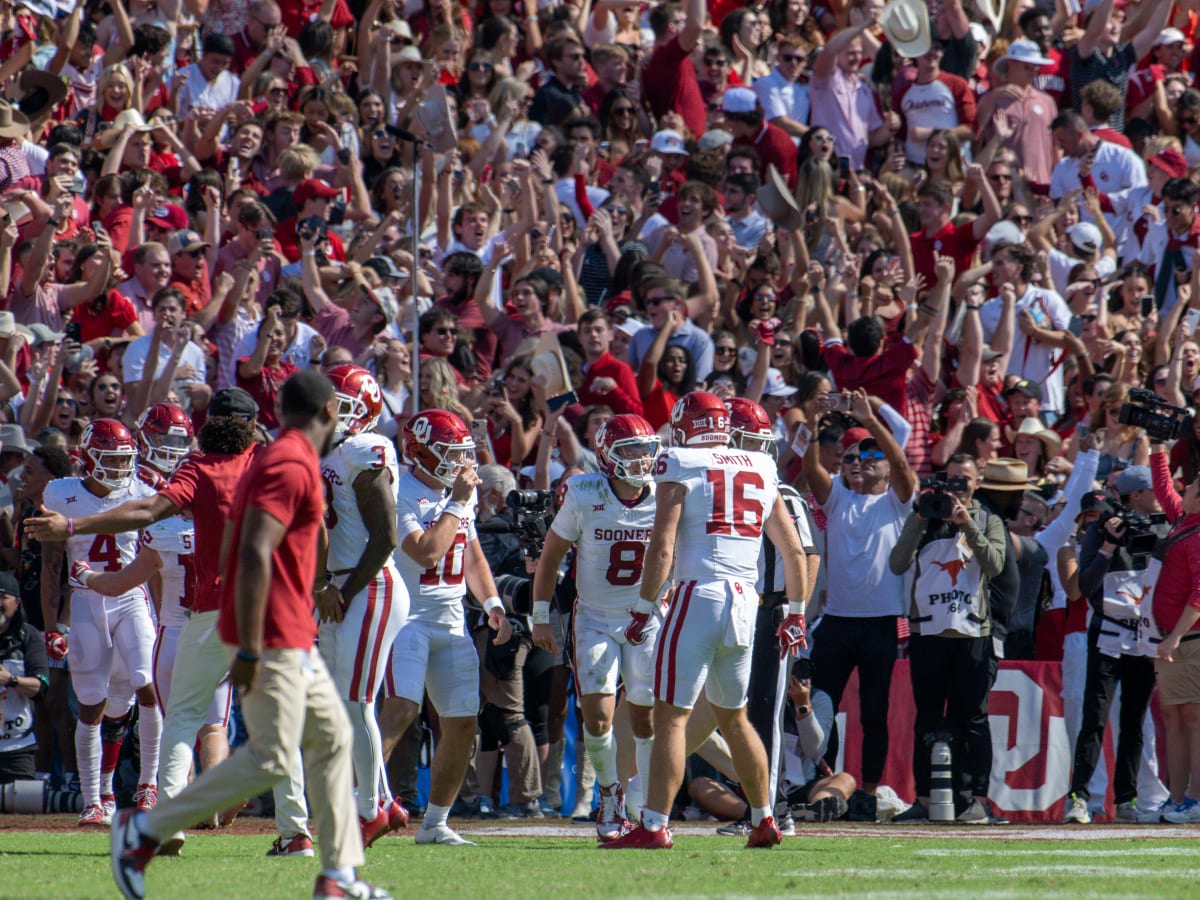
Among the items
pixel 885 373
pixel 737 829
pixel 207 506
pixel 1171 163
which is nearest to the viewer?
pixel 207 506

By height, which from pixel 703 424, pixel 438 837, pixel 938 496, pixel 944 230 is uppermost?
pixel 944 230

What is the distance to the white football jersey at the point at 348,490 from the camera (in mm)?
8625

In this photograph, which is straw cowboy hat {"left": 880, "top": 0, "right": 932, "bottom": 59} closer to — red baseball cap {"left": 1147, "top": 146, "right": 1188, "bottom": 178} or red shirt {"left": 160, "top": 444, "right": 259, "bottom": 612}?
red baseball cap {"left": 1147, "top": 146, "right": 1188, "bottom": 178}

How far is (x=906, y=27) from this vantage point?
18.2 metres

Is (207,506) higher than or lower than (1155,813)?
higher

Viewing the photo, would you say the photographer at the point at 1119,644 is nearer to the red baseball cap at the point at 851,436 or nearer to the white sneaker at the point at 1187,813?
the white sneaker at the point at 1187,813

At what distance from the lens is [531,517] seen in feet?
38.0

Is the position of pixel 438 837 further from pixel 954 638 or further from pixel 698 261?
pixel 698 261

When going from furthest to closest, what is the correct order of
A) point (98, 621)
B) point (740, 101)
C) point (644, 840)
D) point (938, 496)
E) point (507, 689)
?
point (740, 101) < point (507, 689) < point (938, 496) < point (98, 621) < point (644, 840)

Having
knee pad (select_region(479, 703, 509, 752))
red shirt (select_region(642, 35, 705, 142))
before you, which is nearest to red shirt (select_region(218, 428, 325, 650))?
knee pad (select_region(479, 703, 509, 752))

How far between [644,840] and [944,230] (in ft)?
29.0

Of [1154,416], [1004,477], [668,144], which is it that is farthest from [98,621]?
[668,144]

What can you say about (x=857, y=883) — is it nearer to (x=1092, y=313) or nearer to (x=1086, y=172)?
(x=1092, y=313)

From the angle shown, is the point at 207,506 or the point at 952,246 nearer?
the point at 207,506
